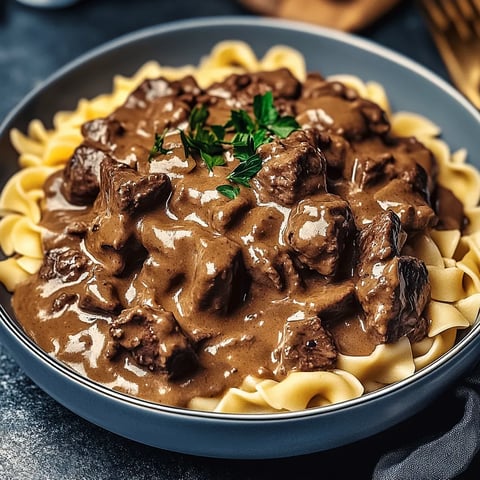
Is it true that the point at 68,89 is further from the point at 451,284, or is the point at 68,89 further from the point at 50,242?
the point at 451,284

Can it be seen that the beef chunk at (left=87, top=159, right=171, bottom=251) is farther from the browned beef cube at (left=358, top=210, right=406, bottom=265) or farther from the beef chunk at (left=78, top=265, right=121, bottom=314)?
the browned beef cube at (left=358, top=210, right=406, bottom=265)

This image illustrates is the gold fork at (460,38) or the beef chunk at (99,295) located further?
the gold fork at (460,38)

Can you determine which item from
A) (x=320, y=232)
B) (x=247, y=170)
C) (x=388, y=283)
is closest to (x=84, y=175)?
(x=247, y=170)

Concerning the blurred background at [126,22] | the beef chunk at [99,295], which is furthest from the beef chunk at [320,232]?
the blurred background at [126,22]

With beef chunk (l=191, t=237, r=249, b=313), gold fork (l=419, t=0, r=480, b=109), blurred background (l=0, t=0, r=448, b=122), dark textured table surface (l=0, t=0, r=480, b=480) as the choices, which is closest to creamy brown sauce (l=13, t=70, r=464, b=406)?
beef chunk (l=191, t=237, r=249, b=313)

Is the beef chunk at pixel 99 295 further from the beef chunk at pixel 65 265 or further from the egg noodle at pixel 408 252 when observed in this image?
the egg noodle at pixel 408 252

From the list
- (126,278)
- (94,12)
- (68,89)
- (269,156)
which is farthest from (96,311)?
(94,12)
